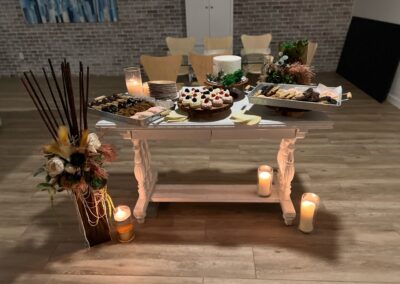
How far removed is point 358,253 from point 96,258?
4.88 ft

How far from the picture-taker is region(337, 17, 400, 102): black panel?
4.01 meters

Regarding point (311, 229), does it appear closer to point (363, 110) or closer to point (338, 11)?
point (363, 110)

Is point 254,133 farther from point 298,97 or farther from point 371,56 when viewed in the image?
point 371,56

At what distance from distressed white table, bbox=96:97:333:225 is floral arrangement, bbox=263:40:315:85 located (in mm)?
224

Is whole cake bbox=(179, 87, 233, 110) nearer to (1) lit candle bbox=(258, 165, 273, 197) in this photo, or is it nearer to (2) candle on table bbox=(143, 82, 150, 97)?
(2) candle on table bbox=(143, 82, 150, 97)

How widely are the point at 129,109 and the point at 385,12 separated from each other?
4.23 metres

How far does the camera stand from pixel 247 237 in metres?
1.95

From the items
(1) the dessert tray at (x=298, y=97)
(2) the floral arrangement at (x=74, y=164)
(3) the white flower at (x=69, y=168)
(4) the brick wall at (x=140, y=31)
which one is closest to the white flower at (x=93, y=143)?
(2) the floral arrangement at (x=74, y=164)

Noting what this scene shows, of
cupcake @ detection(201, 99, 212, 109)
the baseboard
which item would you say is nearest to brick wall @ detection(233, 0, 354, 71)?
the baseboard

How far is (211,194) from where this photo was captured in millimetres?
2141

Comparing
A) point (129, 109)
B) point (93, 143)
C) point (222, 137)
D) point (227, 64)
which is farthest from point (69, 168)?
point (227, 64)

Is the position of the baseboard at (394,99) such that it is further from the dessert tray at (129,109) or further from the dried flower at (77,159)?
the dried flower at (77,159)

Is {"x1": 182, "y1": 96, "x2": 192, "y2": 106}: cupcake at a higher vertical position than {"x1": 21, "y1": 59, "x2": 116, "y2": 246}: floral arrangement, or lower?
higher

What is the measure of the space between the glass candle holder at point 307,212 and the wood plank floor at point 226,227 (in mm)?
54
